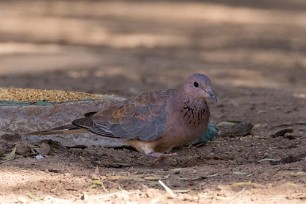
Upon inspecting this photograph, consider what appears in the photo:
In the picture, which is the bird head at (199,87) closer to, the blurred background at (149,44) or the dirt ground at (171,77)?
the dirt ground at (171,77)

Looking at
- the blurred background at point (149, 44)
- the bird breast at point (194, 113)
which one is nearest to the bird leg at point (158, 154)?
the bird breast at point (194, 113)

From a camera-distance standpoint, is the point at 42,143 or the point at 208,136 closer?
the point at 42,143

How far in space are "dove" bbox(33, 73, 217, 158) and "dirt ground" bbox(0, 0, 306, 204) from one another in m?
0.14

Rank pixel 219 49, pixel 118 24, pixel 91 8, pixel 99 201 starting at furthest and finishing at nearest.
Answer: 1. pixel 91 8
2. pixel 118 24
3. pixel 219 49
4. pixel 99 201

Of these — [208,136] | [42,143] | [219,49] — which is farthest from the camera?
[219,49]

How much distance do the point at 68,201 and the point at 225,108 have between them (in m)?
3.47

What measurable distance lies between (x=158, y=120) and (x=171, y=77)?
461 cm

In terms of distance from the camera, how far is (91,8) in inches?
666

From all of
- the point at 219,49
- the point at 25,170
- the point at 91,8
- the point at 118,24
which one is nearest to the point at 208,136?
the point at 25,170

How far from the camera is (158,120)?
5879 millimetres

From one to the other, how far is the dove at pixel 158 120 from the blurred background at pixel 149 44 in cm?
272

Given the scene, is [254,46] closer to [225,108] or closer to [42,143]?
[225,108]

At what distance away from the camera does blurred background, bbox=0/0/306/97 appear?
1016 centimetres

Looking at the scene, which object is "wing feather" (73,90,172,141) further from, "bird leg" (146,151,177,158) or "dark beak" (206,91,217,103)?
"dark beak" (206,91,217,103)
